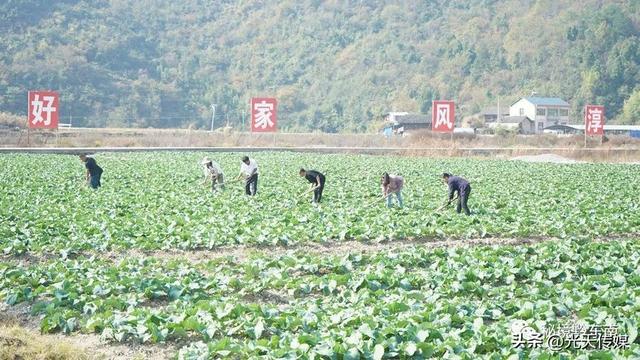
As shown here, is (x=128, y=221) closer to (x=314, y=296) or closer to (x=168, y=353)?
(x=314, y=296)

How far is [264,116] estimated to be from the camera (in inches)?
2061

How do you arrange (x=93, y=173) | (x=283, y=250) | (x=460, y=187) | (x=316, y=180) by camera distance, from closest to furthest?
(x=283, y=250), (x=460, y=187), (x=316, y=180), (x=93, y=173)

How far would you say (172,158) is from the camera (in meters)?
42.7

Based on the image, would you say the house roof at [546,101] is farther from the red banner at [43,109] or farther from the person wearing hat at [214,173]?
the person wearing hat at [214,173]

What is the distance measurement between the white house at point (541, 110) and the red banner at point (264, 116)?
4378 centimetres

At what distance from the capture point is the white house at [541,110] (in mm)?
87812

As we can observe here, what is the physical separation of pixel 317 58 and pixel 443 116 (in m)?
59.8

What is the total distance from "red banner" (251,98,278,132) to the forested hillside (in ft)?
121

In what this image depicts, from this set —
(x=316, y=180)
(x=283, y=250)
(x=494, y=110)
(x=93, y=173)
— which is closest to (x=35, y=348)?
(x=283, y=250)

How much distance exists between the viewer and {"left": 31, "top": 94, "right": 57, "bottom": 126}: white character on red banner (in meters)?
46.3

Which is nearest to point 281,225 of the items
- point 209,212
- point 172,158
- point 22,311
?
point 209,212

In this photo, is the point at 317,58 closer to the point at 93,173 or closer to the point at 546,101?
the point at 546,101

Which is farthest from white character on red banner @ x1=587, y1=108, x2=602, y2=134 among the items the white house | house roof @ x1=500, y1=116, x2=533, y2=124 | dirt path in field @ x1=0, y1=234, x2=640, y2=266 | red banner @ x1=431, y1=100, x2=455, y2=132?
dirt path in field @ x1=0, y1=234, x2=640, y2=266

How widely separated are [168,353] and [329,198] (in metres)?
14.3
